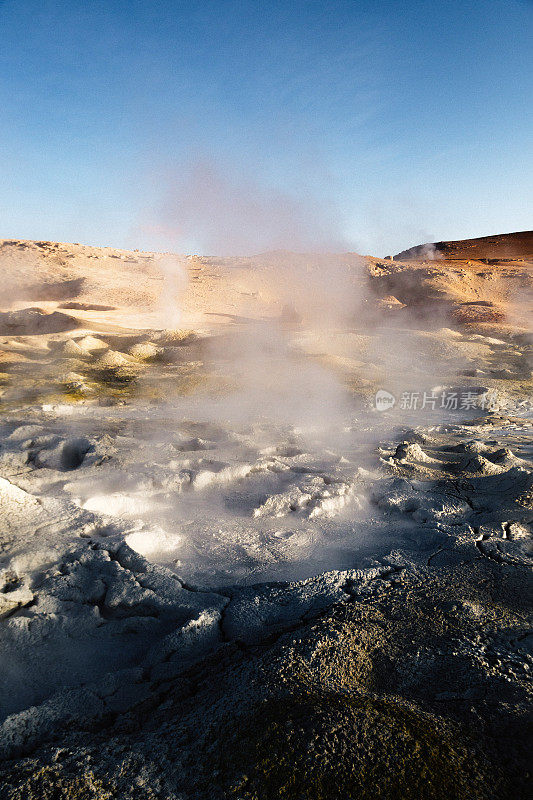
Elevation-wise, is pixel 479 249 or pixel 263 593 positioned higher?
pixel 479 249

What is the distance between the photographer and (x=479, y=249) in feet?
111

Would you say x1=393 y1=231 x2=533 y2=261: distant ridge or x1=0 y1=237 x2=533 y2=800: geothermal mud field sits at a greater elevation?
x1=393 y1=231 x2=533 y2=261: distant ridge

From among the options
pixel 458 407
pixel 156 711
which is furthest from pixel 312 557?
pixel 458 407

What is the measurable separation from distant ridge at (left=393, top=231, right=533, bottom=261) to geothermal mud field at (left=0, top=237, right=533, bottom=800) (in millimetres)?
29579

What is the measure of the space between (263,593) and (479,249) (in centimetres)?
3770

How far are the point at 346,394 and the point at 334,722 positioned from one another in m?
4.82

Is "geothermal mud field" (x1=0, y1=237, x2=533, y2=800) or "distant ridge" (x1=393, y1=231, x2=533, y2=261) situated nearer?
"geothermal mud field" (x1=0, y1=237, x2=533, y2=800)

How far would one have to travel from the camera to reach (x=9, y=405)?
504cm

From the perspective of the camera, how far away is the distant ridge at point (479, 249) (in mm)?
31094

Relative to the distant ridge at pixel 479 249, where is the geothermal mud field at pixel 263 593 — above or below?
below

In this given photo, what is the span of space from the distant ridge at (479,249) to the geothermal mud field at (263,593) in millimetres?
29579

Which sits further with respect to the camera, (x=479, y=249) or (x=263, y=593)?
(x=479, y=249)

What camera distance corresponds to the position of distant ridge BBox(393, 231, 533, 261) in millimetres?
31094

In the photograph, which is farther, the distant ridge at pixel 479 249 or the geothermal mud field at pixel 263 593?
the distant ridge at pixel 479 249
